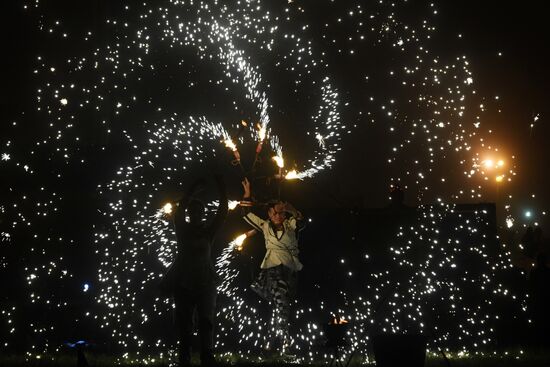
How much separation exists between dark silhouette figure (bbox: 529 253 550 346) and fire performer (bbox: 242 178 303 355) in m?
4.38

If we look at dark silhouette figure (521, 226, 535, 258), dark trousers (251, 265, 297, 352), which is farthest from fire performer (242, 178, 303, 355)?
dark silhouette figure (521, 226, 535, 258)

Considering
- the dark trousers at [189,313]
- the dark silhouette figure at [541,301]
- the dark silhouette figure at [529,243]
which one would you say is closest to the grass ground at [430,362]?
the dark trousers at [189,313]

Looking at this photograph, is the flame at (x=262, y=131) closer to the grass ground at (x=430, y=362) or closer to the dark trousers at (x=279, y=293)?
the dark trousers at (x=279, y=293)

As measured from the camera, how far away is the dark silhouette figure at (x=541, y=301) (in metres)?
9.39

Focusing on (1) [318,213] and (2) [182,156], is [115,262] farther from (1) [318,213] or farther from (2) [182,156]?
(1) [318,213]

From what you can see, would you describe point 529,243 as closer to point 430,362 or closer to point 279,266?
point 430,362

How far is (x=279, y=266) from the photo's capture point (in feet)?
27.0

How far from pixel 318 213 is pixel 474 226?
2.93 m

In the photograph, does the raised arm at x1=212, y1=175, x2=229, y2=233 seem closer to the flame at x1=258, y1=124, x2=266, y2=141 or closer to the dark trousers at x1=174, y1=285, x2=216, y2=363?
the dark trousers at x1=174, y1=285, x2=216, y2=363

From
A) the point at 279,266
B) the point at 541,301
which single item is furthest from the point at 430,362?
the point at 541,301

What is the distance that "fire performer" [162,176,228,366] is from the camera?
20.3 ft

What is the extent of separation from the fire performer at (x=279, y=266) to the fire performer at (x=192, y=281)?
6.23 ft

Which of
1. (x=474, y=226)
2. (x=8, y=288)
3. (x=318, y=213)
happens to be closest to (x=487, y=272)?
(x=474, y=226)

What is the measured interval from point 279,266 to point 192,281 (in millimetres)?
2266
